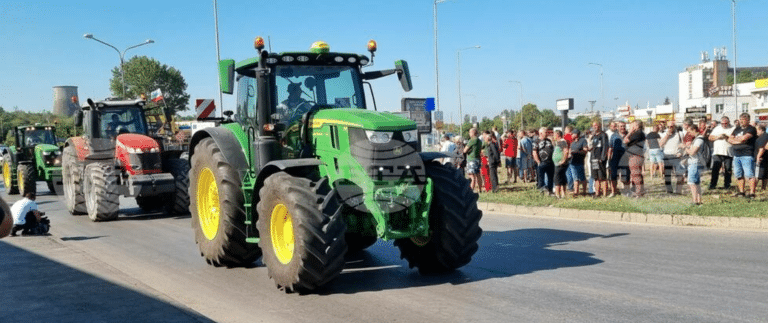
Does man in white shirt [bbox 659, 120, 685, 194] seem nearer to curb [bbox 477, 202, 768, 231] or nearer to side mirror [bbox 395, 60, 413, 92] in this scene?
curb [bbox 477, 202, 768, 231]

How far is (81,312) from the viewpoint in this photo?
7383 mm

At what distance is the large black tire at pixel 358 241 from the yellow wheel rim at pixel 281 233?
3.06 ft

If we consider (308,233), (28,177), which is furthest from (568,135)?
(28,177)

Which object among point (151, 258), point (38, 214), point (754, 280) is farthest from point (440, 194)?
point (38, 214)

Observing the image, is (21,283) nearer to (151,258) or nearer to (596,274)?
(151,258)

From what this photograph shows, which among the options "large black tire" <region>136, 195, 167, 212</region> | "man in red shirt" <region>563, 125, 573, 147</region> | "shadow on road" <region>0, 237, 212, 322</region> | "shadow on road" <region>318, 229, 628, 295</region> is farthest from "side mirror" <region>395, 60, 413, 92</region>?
"large black tire" <region>136, 195, 167, 212</region>

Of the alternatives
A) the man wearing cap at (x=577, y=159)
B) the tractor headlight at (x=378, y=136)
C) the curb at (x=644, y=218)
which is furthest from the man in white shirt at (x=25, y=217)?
the man wearing cap at (x=577, y=159)

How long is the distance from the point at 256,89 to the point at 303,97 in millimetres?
623

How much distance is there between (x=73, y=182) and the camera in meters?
17.7

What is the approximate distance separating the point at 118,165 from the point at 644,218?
11.2m

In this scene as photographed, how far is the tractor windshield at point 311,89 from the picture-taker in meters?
9.34

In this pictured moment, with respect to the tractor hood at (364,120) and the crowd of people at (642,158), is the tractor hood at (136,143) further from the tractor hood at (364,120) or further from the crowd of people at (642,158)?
the tractor hood at (364,120)

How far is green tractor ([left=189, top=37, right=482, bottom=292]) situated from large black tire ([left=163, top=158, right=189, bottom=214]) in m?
6.86

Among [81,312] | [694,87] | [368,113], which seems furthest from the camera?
[694,87]
